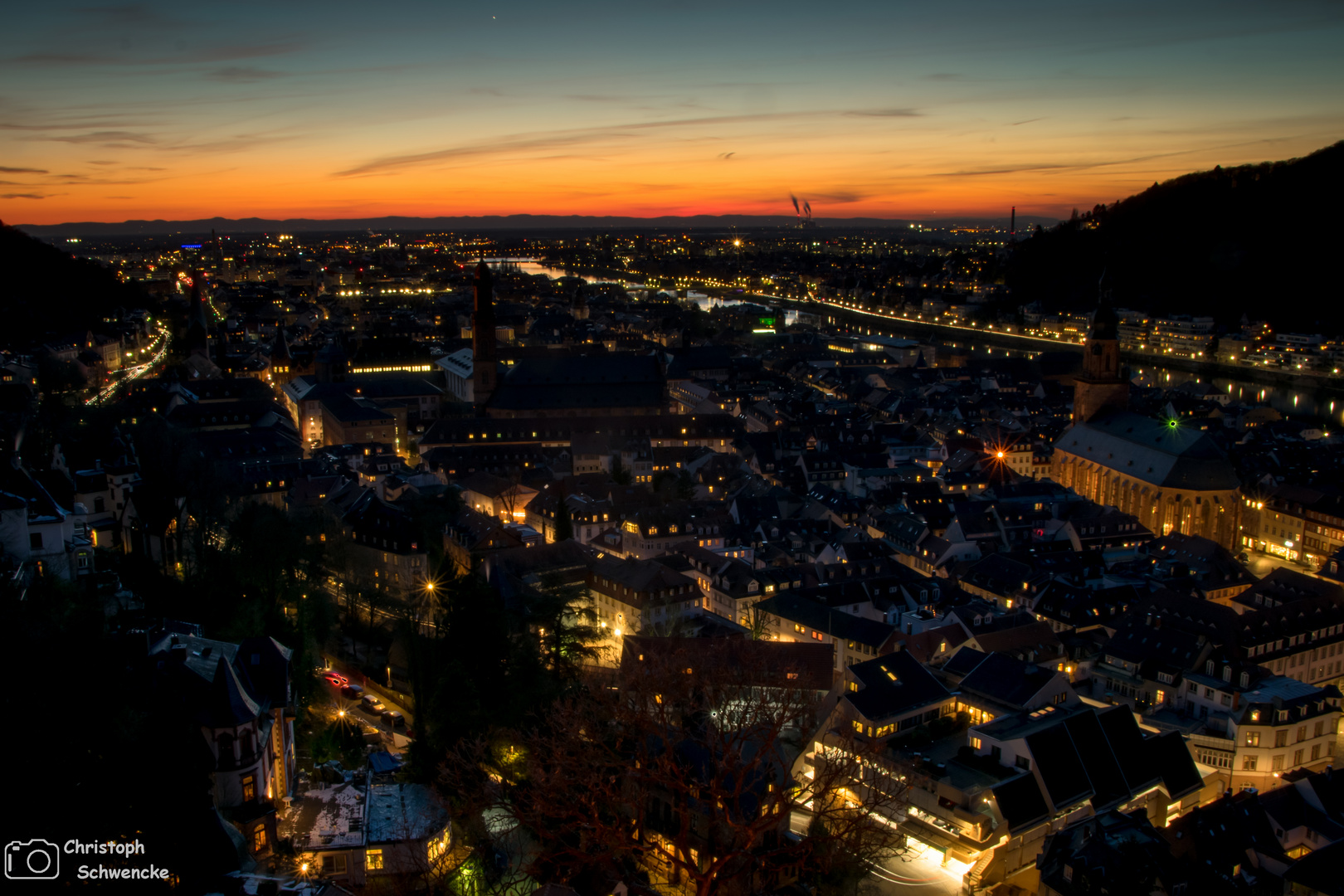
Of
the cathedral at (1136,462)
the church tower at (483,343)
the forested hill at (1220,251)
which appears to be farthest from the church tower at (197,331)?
the forested hill at (1220,251)

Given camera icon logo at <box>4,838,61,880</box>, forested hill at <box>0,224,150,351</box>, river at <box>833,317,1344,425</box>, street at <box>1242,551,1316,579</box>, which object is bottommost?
street at <box>1242,551,1316,579</box>

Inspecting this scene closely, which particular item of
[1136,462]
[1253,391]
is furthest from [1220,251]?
[1136,462]

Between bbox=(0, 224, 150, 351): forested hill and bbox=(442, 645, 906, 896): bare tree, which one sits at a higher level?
bbox=(0, 224, 150, 351): forested hill

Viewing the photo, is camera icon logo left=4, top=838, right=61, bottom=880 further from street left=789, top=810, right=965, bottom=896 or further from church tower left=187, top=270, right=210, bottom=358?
church tower left=187, top=270, right=210, bottom=358

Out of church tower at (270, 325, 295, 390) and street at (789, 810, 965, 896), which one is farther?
church tower at (270, 325, 295, 390)

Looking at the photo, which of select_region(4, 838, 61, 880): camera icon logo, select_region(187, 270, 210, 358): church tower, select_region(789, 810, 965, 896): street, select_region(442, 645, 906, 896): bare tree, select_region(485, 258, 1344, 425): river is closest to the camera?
select_region(4, 838, 61, 880): camera icon logo

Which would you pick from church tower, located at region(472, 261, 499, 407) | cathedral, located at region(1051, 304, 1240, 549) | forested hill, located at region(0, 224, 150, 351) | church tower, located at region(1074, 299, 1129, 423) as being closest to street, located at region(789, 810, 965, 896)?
cathedral, located at region(1051, 304, 1240, 549)

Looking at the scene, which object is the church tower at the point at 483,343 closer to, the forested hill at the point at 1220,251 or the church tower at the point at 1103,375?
the church tower at the point at 1103,375
